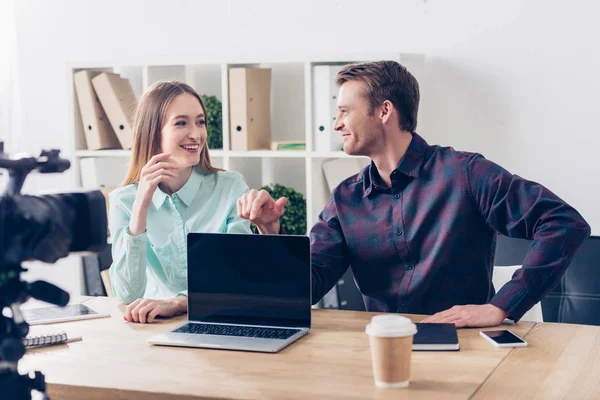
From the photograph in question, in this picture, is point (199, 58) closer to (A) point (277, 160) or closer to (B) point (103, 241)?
(A) point (277, 160)

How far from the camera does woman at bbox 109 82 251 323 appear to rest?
2150mm

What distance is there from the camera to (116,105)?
3480 millimetres

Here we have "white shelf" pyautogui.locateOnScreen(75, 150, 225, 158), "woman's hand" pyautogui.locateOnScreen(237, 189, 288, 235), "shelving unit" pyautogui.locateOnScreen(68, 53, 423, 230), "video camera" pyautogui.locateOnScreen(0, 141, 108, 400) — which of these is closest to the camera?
"video camera" pyautogui.locateOnScreen(0, 141, 108, 400)

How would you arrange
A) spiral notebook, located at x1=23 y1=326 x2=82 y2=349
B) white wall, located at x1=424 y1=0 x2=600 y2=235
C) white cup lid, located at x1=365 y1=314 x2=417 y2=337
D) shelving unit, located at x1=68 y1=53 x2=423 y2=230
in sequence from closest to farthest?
white cup lid, located at x1=365 y1=314 x2=417 y2=337, spiral notebook, located at x1=23 y1=326 x2=82 y2=349, white wall, located at x1=424 y1=0 x2=600 y2=235, shelving unit, located at x1=68 y1=53 x2=423 y2=230

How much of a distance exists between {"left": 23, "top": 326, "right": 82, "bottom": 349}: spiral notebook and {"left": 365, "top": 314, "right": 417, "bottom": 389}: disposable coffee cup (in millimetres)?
737

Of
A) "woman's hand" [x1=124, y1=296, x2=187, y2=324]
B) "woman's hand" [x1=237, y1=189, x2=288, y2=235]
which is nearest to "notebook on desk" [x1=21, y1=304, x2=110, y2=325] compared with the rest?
"woman's hand" [x1=124, y1=296, x2=187, y2=324]

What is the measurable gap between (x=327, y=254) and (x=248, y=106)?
1.23m

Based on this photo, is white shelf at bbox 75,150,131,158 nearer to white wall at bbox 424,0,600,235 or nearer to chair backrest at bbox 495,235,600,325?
white wall at bbox 424,0,600,235

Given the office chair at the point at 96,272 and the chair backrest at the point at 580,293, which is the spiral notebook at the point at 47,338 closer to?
the office chair at the point at 96,272

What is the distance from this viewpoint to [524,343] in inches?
64.1

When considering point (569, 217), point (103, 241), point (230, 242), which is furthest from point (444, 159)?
point (103, 241)

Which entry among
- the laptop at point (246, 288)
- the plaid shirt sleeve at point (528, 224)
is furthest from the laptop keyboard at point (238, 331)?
the plaid shirt sleeve at point (528, 224)

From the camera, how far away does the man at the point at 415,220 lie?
2.06 metres

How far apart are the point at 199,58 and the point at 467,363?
2.12 meters
